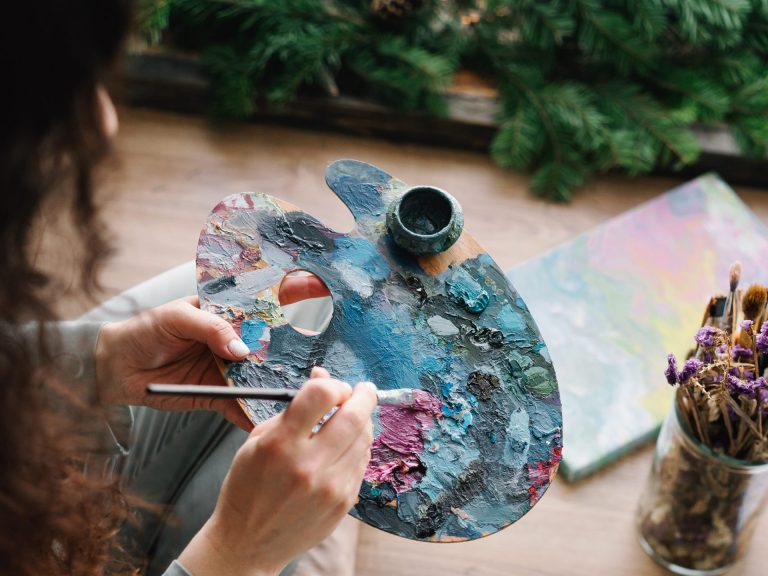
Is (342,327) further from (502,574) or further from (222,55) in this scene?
(222,55)

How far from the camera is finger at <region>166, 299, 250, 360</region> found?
85cm

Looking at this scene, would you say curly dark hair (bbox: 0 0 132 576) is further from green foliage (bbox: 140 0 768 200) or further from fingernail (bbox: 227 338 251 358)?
green foliage (bbox: 140 0 768 200)

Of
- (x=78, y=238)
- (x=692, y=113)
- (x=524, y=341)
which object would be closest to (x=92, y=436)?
(x=78, y=238)

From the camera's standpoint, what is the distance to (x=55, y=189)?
0.64 metres

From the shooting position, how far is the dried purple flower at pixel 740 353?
2.91 ft

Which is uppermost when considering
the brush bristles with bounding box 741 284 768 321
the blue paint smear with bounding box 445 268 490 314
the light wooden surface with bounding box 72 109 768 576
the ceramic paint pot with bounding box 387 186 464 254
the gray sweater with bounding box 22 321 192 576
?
the brush bristles with bounding box 741 284 768 321

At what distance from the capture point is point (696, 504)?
3.45ft

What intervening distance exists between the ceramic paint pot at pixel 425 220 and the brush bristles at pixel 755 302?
33 cm

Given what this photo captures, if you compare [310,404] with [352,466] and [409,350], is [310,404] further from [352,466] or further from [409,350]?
[409,350]

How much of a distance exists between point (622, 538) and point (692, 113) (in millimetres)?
757

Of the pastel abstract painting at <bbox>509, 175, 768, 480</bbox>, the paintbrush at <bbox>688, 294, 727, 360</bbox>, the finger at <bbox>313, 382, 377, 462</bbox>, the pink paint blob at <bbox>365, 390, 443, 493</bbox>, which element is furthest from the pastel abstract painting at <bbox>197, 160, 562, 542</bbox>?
the pastel abstract painting at <bbox>509, 175, 768, 480</bbox>

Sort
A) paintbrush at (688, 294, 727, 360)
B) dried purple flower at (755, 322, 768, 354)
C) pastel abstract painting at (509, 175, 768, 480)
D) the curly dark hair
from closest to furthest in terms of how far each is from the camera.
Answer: the curly dark hair → dried purple flower at (755, 322, 768, 354) → paintbrush at (688, 294, 727, 360) → pastel abstract painting at (509, 175, 768, 480)

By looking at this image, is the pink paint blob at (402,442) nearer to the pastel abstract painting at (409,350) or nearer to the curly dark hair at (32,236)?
the pastel abstract painting at (409,350)

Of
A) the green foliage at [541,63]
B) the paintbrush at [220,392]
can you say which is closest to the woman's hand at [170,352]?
the paintbrush at [220,392]
